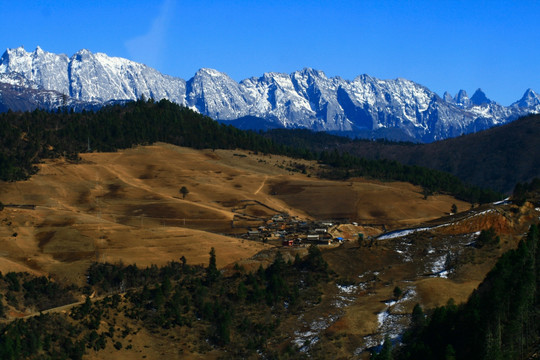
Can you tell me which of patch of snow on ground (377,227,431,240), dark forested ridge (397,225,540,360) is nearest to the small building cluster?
patch of snow on ground (377,227,431,240)

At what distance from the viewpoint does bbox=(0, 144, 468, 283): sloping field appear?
12062cm

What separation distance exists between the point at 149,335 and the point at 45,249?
50.0 meters

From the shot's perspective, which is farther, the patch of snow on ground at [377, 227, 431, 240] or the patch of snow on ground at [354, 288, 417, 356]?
the patch of snow on ground at [377, 227, 431, 240]

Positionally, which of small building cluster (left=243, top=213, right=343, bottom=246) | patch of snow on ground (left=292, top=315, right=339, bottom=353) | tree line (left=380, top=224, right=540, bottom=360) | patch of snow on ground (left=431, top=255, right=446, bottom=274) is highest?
small building cluster (left=243, top=213, right=343, bottom=246)

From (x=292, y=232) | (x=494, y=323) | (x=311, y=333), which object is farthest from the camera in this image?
(x=292, y=232)

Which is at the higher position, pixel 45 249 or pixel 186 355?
pixel 45 249

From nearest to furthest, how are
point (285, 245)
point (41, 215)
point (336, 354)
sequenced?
point (336, 354)
point (285, 245)
point (41, 215)

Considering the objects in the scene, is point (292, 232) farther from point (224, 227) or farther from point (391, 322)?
point (391, 322)

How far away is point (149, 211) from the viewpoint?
160875 mm

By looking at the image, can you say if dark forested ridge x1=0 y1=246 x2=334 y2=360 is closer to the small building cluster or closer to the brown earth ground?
the brown earth ground

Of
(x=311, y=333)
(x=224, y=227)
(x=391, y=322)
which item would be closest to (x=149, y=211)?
(x=224, y=227)

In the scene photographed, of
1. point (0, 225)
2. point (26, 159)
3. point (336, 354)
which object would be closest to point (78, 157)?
point (26, 159)

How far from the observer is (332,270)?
92.2 metres

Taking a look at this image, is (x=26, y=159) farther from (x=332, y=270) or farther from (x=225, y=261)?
(x=332, y=270)
